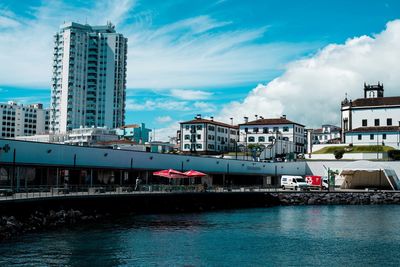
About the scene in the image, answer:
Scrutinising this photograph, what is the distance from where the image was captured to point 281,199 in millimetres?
81875

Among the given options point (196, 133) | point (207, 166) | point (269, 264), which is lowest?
point (269, 264)

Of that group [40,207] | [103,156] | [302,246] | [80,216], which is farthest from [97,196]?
[302,246]

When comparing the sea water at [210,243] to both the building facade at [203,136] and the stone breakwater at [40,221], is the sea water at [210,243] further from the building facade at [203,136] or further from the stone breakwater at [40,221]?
the building facade at [203,136]

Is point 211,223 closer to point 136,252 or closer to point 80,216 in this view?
point 80,216

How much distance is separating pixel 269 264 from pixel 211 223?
19863 millimetres

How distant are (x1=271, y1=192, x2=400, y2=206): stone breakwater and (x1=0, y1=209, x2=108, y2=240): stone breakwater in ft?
122

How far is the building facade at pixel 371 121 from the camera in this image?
397 ft

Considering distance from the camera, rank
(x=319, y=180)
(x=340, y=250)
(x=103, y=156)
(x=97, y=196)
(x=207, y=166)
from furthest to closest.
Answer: (x=319, y=180)
(x=207, y=166)
(x=103, y=156)
(x=97, y=196)
(x=340, y=250)

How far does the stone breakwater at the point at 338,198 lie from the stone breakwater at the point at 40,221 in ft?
122

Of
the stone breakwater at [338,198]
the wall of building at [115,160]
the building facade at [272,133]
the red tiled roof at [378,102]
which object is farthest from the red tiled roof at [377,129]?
the stone breakwater at [338,198]

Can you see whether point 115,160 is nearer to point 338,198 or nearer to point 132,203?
point 132,203

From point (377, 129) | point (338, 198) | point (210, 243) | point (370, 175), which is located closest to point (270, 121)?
point (377, 129)

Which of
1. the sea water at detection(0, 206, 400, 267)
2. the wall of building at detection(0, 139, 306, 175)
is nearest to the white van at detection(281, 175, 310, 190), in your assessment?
the wall of building at detection(0, 139, 306, 175)

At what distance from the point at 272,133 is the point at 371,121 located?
87.5 ft
